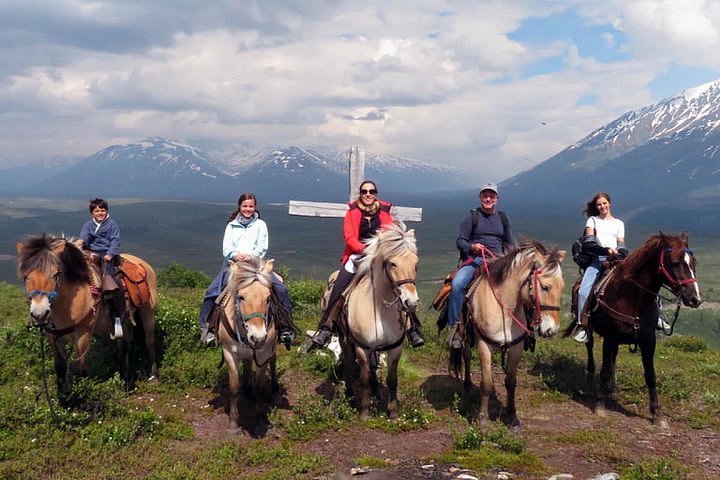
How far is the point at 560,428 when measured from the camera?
8.34m

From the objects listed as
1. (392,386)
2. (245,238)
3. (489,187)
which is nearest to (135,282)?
(245,238)

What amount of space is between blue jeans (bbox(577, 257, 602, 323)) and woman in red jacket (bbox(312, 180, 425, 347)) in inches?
119

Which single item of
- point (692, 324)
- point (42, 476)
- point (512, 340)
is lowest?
point (692, 324)

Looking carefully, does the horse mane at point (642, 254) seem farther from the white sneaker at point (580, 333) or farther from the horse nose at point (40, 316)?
the horse nose at point (40, 316)

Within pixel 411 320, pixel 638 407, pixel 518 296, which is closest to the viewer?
pixel 518 296

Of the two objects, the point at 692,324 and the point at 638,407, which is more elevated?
the point at 638,407

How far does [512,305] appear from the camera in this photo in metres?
8.00

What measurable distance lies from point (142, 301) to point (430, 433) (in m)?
5.45

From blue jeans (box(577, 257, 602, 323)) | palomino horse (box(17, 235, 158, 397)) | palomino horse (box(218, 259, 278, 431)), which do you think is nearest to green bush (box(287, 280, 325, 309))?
A: palomino horse (box(17, 235, 158, 397))

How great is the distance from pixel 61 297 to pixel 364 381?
451 centimetres

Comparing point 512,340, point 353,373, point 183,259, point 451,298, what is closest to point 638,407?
point 512,340

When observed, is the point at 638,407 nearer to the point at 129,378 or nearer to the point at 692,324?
the point at 129,378

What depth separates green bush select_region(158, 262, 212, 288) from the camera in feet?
65.4

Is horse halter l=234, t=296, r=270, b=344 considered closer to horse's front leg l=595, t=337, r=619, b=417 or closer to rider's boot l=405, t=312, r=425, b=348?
rider's boot l=405, t=312, r=425, b=348
